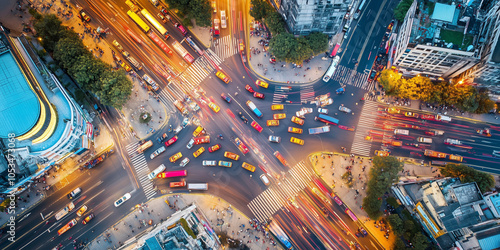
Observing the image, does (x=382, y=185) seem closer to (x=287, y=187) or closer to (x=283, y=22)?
(x=287, y=187)

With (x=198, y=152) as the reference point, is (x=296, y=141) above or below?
above

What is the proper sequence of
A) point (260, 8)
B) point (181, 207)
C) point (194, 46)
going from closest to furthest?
1. point (181, 207)
2. point (260, 8)
3. point (194, 46)

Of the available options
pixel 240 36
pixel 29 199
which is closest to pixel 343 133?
pixel 240 36

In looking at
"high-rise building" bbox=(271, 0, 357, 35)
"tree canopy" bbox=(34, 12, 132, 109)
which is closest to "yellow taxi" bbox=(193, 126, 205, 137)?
"tree canopy" bbox=(34, 12, 132, 109)

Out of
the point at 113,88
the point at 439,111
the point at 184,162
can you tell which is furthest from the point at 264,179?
the point at 439,111

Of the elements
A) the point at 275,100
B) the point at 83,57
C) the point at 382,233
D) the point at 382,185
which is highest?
the point at 275,100

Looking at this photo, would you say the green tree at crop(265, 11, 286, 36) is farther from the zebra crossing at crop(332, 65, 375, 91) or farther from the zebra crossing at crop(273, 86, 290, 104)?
the zebra crossing at crop(332, 65, 375, 91)

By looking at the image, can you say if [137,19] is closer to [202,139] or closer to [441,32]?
[202,139]
